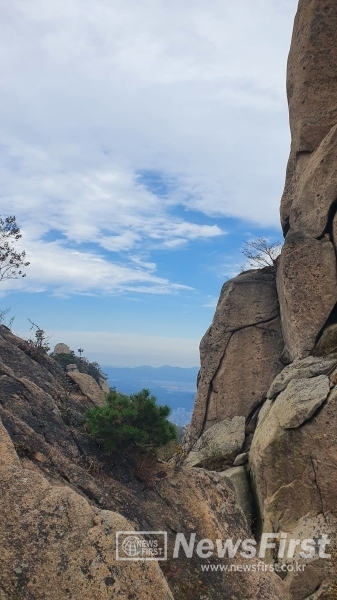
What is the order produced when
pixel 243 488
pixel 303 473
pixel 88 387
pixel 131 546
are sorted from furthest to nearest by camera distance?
pixel 243 488, pixel 303 473, pixel 88 387, pixel 131 546

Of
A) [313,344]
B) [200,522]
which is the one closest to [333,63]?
[313,344]

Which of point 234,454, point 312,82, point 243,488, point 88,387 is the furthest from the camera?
point 312,82

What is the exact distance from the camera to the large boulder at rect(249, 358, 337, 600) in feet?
42.5

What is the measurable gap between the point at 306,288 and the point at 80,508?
13663 millimetres

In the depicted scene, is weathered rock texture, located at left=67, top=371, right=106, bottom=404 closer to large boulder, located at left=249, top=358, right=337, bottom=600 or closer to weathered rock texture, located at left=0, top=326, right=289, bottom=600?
weathered rock texture, located at left=0, top=326, right=289, bottom=600

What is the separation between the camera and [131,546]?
6.14 m

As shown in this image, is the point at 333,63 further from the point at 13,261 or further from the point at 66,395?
the point at 66,395

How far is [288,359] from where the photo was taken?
19125mm

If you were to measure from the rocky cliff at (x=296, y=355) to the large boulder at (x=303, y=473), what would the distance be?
30 millimetres

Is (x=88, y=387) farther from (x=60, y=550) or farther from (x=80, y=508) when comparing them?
(x=60, y=550)

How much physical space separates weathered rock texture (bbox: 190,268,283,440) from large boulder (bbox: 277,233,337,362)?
1.77 meters

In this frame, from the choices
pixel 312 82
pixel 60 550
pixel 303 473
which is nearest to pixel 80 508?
pixel 60 550

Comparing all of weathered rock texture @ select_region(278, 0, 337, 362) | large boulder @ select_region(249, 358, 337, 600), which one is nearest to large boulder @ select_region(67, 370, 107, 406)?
large boulder @ select_region(249, 358, 337, 600)

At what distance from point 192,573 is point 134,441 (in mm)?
2680
